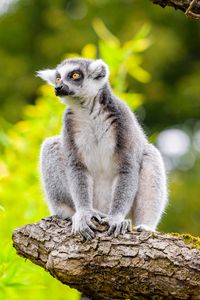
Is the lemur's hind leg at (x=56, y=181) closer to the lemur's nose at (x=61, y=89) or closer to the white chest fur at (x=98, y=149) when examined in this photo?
the white chest fur at (x=98, y=149)

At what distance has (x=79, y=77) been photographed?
21.9 feet

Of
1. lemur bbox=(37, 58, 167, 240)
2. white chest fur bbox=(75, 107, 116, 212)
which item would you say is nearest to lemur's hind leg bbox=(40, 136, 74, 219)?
lemur bbox=(37, 58, 167, 240)

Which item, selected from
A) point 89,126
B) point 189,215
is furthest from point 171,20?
point 89,126

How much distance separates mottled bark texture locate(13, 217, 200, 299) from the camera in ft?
17.4

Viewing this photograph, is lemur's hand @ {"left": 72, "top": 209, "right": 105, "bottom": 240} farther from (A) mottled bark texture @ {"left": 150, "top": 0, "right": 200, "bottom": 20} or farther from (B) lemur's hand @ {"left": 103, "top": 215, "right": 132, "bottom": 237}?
(A) mottled bark texture @ {"left": 150, "top": 0, "right": 200, "bottom": 20}

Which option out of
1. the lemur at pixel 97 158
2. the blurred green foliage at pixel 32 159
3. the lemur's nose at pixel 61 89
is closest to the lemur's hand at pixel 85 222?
the lemur at pixel 97 158

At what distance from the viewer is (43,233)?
563cm

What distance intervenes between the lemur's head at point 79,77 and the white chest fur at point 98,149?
0.17m

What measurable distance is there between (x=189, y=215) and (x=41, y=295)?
785 centimetres

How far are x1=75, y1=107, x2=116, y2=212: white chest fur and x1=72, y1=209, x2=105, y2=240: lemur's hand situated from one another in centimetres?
32

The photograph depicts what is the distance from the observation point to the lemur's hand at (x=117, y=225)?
561cm

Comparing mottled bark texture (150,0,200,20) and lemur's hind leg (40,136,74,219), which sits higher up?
mottled bark texture (150,0,200,20)

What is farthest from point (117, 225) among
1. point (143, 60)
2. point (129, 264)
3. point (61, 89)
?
point (143, 60)

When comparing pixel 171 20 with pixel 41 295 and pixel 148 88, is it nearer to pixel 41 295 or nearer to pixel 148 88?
pixel 148 88
